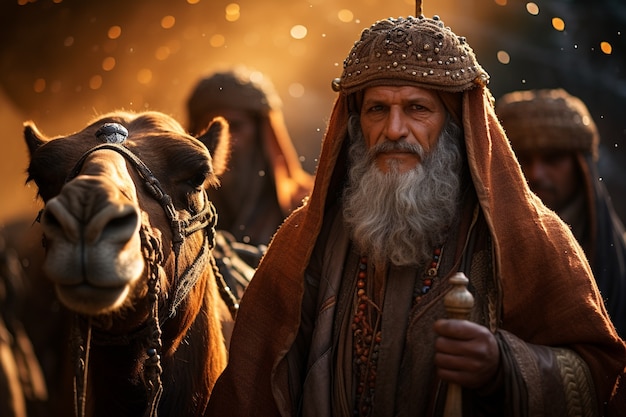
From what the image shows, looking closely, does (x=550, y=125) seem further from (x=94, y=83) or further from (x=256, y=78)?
(x=94, y=83)

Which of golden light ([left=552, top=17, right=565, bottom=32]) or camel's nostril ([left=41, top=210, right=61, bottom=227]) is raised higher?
golden light ([left=552, top=17, right=565, bottom=32])

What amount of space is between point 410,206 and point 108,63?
9361 millimetres

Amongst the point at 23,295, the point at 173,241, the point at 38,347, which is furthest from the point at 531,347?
the point at 23,295

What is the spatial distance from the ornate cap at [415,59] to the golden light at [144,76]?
8.72 m

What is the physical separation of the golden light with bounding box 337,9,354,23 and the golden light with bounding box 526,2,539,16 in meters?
2.31

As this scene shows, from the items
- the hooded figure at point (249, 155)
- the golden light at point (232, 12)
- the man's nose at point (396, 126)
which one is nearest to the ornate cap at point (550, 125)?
the hooded figure at point (249, 155)

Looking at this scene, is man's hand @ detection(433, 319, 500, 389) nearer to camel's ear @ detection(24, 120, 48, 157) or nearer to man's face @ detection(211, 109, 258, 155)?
camel's ear @ detection(24, 120, 48, 157)

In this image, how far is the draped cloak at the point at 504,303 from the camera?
11.5ft

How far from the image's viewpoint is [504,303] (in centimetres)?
364

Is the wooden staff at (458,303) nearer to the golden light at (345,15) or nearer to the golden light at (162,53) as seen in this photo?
the golden light at (345,15)

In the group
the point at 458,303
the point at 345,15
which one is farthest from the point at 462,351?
the point at 345,15

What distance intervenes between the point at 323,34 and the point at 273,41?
1.09 metres

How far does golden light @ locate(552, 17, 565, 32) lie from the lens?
10820 millimetres

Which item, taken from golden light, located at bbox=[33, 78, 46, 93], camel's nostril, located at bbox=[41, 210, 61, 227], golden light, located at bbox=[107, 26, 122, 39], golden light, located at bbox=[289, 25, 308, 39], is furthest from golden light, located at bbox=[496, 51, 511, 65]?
camel's nostril, located at bbox=[41, 210, 61, 227]
